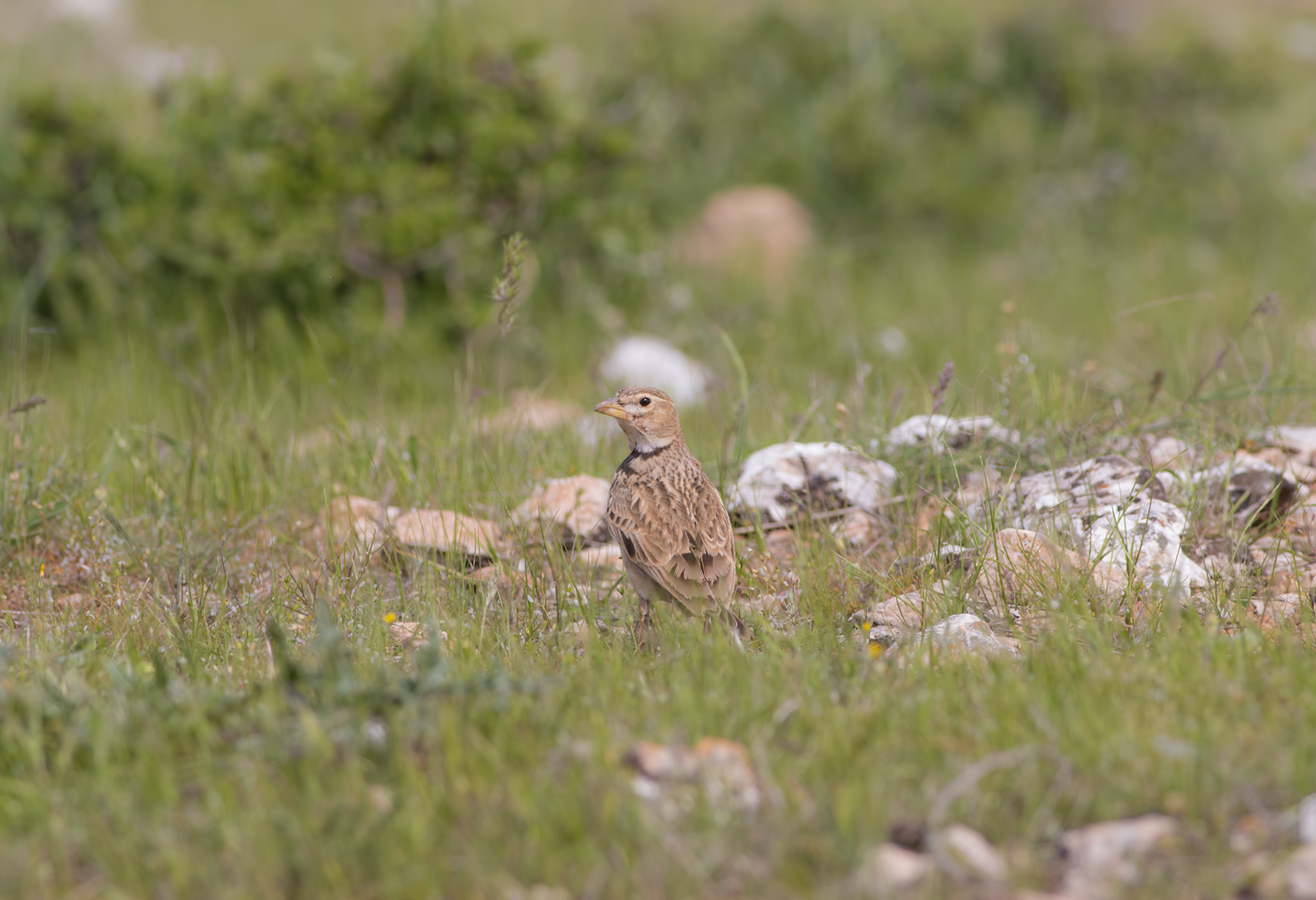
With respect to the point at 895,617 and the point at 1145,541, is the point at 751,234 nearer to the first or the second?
the point at 1145,541

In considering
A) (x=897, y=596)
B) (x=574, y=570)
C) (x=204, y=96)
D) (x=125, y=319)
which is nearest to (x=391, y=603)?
(x=574, y=570)

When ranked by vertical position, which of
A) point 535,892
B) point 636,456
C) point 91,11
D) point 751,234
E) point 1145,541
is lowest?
point 535,892

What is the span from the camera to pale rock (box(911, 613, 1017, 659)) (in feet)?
12.0

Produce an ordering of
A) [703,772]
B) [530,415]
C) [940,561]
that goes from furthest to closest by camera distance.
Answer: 1. [530,415]
2. [940,561]
3. [703,772]

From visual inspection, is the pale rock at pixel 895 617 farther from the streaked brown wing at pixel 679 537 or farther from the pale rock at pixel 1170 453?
the pale rock at pixel 1170 453

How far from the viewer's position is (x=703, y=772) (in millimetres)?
2879

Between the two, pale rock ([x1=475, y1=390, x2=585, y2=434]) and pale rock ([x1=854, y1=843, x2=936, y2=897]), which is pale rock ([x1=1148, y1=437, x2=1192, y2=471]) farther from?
pale rock ([x1=854, y1=843, x2=936, y2=897])

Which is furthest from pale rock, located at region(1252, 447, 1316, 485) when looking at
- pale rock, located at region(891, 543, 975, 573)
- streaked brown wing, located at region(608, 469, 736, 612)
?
streaked brown wing, located at region(608, 469, 736, 612)

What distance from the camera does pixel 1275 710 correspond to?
304 centimetres

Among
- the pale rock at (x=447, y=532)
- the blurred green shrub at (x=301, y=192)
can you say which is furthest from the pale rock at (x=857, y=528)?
the blurred green shrub at (x=301, y=192)

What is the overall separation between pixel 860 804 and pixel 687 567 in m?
1.65

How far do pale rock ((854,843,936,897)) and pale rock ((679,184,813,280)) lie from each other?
23.5 ft

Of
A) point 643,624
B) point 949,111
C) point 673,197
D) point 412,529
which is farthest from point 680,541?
point 949,111

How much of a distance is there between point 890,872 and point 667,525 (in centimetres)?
191
